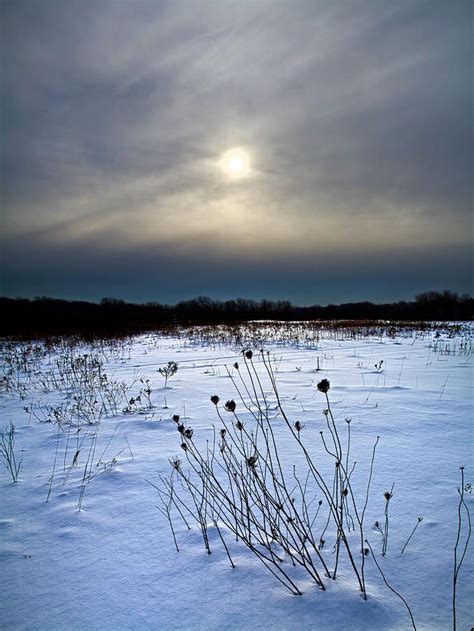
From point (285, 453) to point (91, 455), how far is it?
208 centimetres

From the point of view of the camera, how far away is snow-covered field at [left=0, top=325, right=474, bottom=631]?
5.24 feet

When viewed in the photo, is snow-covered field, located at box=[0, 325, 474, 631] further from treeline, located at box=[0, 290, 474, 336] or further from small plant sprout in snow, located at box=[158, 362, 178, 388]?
treeline, located at box=[0, 290, 474, 336]

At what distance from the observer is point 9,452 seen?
12.3 feet

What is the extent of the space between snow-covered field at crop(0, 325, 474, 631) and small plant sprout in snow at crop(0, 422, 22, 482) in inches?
2.6

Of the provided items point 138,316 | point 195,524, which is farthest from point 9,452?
point 138,316

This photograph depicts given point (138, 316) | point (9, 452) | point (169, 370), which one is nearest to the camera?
point (9, 452)

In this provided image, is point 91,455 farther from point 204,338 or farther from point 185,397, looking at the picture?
point 204,338

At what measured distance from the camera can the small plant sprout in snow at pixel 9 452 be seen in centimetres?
323

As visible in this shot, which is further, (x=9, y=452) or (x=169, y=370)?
(x=169, y=370)

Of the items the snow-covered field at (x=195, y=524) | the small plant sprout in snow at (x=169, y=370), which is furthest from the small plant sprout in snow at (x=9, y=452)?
the small plant sprout in snow at (x=169, y=370)

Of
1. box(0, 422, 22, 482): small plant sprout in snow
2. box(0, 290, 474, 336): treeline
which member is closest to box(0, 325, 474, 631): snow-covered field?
box(0, 422, 22, 482): small plant sprout in snow

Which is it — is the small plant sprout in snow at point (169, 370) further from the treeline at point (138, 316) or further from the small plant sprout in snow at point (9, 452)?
the treeline at point (138, 316)

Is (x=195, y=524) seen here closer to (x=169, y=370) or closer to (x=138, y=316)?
(x=169, y=370)

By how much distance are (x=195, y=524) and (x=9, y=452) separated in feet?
8.89
